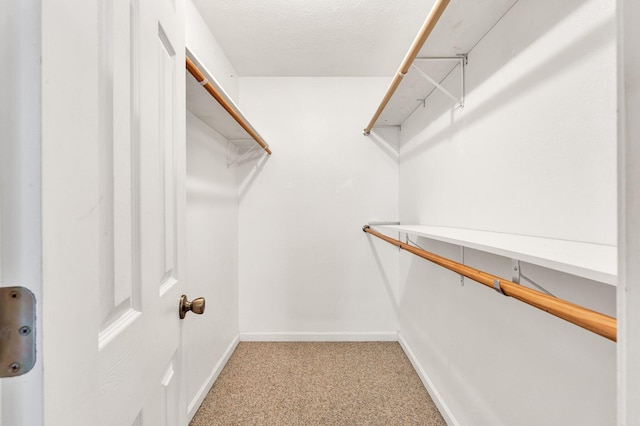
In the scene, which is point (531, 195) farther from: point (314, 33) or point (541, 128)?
point (314, 33)

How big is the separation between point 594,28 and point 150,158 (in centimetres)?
108

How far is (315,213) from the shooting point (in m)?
2.19

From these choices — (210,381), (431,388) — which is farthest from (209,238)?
(431,388)

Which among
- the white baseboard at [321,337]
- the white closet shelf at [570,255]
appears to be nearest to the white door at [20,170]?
the white closet shelf at [570,255]

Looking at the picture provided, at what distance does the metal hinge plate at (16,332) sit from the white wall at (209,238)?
3.46 feet

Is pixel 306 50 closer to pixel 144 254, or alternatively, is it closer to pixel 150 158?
pixel 150 158

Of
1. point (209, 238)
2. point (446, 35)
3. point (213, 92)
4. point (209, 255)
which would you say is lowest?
point (209, 255)

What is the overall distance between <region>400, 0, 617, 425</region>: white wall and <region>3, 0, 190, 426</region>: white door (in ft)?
3.21

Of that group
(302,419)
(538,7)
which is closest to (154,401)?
(302,419)

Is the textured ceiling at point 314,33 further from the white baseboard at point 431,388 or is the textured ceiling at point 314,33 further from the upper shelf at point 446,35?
the white baseboard at point 431,388

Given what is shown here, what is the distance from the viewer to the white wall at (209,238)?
54.8 inches

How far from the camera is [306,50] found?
181 cm

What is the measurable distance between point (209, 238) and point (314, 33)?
1421 mm

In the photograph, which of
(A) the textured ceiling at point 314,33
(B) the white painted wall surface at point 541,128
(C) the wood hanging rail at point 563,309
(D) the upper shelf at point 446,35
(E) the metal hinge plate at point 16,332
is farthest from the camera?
(A) the textured ceiling at point 314,33
